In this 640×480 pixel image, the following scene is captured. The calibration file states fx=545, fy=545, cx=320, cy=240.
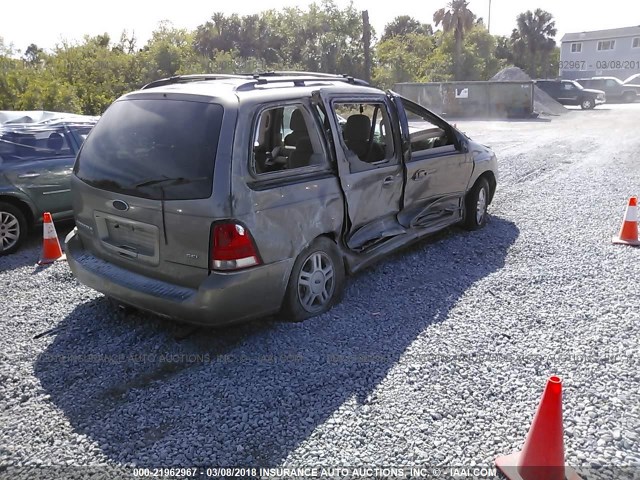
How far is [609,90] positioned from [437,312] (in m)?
42.0

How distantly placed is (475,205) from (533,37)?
190ft

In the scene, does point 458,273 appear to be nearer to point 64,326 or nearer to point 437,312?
point 437,312

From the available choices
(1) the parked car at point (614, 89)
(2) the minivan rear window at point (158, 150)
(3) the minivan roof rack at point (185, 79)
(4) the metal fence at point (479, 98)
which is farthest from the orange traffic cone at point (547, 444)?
(1) the parked car at point (614, 89)

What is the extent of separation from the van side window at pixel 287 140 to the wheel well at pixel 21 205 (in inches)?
144

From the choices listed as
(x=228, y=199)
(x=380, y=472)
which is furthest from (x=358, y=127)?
(x=380, y=472)

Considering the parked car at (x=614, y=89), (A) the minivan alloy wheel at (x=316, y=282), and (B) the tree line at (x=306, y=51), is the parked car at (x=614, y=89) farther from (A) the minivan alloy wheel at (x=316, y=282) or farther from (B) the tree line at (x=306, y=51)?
(A) the minivan alloy wheel at (x=316, y=282)

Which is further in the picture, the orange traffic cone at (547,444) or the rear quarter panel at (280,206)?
the rear quarter panel at (280,206)

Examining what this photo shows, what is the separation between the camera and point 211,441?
9.45ft

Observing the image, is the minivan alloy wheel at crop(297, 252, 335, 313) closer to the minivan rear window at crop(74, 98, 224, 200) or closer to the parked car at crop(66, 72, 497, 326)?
the parked car at crop(66, 72, 497, 326)

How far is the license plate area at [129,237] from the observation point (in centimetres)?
371

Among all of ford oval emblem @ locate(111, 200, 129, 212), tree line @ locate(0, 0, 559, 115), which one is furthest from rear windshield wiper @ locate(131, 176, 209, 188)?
tree line @ locate(0, 0, 559, 115)

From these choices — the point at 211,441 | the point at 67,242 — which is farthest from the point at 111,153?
the point at 211,441

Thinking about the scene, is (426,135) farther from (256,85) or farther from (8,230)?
(8,230)

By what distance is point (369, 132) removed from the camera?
16.9 feet
